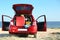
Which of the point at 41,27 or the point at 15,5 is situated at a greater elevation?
the point at 15,5

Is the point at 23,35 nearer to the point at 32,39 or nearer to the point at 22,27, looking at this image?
the point at 22,27

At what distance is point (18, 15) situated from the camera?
61.2 feet

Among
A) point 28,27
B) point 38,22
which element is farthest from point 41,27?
point 28,27

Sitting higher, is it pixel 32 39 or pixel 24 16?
pixel 24 16

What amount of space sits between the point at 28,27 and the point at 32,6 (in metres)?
1.40

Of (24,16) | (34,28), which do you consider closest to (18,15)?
(24,16)

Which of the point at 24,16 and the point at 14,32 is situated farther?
the point at 24,16

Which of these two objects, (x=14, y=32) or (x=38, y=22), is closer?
(x=14, y=32)

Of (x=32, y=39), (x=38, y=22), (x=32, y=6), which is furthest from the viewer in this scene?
(x=38, y=22)

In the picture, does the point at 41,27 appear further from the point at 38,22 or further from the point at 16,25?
the point at 16,25

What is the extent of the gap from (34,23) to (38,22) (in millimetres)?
1592

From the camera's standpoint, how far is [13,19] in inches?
718

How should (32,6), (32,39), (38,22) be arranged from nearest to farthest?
(32,39)
(32,6)
(38,22)

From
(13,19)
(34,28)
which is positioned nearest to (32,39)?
(34,28)
